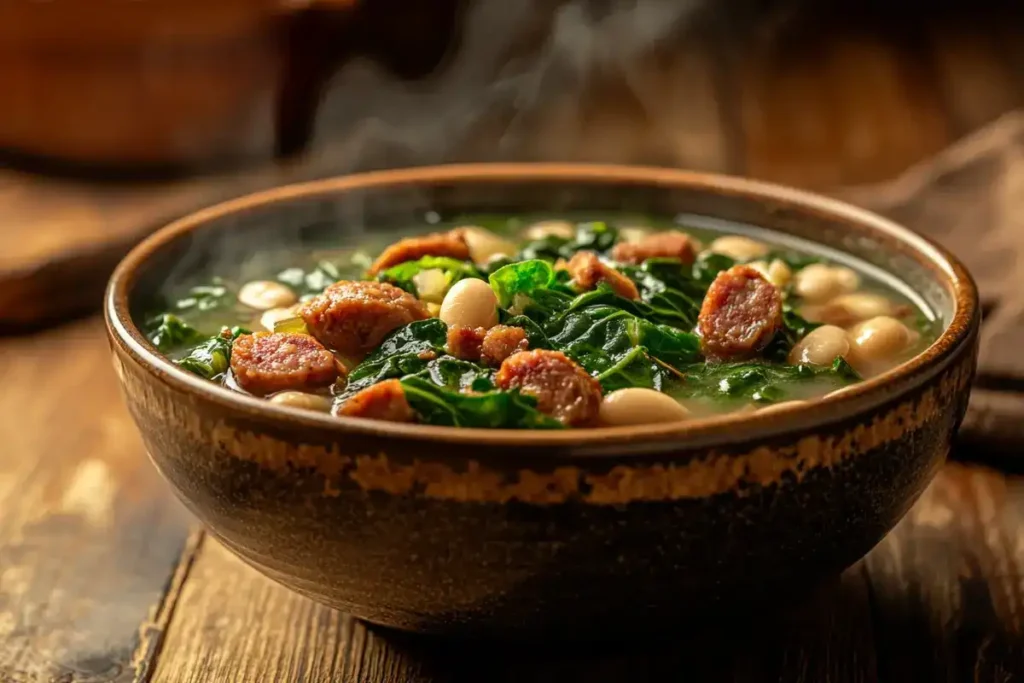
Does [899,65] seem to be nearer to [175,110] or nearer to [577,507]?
[175,110]

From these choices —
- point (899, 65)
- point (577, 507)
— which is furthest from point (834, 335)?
point (899, 65)

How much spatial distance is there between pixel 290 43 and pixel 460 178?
6.02 ft

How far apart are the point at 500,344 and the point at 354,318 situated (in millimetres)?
272

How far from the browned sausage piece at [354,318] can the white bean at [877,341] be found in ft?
2.67

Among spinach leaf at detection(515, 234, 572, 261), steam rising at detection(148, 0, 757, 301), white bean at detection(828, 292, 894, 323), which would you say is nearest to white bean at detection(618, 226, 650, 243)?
spinach leaf at detection(515, 234, 572, 261)

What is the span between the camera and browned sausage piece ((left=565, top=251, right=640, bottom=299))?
234 centimetres

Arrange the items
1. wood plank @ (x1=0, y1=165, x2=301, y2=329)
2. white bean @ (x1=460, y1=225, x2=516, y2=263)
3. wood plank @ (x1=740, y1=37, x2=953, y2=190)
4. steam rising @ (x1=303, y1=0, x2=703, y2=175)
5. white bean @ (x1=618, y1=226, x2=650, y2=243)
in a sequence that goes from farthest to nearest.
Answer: wood plank @ (x1=740, y1=37, x2=953, y2=190) → steam rising @ (x1=303, y1=0, x2=703, y2=175) → wood plank @ (x1=0, y1=165, x2=301, y2=329) → white bean @ (x1=618, y1=226, x2=650, y2=243) → white bean @ (x1=460, y1=225, x2=516, y2=263)

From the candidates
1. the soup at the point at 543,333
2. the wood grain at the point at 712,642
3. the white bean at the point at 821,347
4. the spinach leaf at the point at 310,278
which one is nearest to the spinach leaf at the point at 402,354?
the soup at the point at 543,333

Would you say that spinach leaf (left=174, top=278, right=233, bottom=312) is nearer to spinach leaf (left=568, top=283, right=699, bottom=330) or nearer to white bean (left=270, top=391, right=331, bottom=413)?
white bean (left=270, top=391, right=331, bottom=413)

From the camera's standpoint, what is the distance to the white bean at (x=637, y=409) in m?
1.92

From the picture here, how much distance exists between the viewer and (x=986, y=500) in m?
2.69

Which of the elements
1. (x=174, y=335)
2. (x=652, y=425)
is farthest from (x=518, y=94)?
(x=652, y=425)

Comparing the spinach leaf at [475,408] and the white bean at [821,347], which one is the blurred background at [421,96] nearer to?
the spinach leaf at [475,408]

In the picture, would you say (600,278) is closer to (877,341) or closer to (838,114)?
(877,341)
